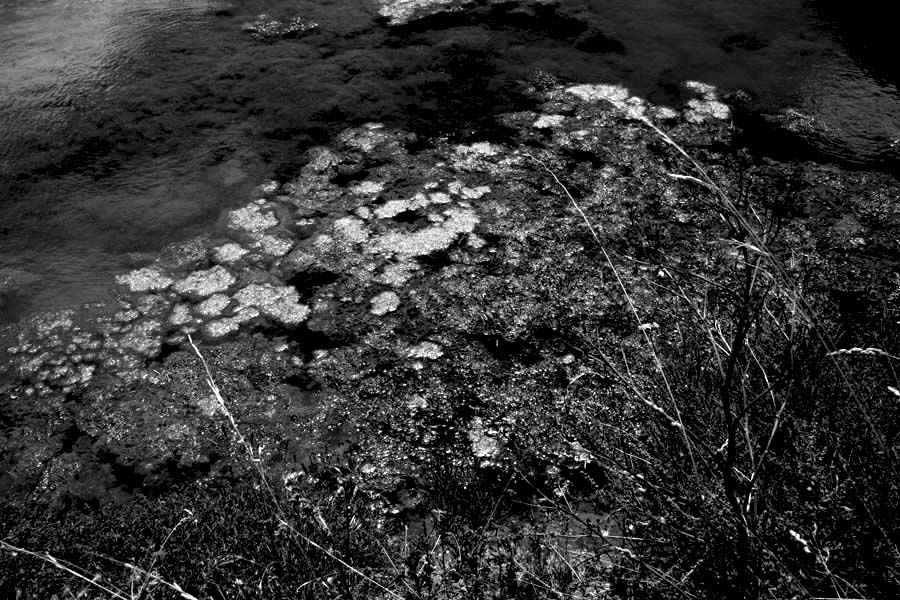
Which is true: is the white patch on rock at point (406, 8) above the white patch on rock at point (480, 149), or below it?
above

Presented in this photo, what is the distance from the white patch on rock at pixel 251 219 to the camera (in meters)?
2.13

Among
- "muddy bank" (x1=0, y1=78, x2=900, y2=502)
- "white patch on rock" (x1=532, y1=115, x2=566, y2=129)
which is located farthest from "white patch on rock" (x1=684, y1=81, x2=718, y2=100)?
"white patch on rock" (x1=532, y1=115, x2=566, y2=129)

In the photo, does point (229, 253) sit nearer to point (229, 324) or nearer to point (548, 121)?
point (229, 324)

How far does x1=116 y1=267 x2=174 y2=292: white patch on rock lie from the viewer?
6.42 feet

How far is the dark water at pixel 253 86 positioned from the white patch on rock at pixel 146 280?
0.07m

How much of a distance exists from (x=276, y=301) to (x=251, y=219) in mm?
401

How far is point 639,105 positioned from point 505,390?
1.50 m

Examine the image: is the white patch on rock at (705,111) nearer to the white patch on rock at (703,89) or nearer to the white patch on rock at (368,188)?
→ the white patch on rock at (703,89)

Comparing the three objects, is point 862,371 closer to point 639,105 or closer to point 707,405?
point 707,405

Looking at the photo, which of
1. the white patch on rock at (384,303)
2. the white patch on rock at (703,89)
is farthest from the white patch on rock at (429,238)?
the white patch on rock at (703,89)

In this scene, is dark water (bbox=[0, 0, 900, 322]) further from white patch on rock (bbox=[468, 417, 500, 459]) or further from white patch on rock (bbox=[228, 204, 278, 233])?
white patch on rock (bbox=[468, 417, 500, 459])

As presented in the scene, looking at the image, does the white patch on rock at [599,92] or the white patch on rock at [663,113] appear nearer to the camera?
the white patch on rock at [663,113]

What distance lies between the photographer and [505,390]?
1.65 m

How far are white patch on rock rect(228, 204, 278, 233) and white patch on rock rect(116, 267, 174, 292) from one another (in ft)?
0.92
